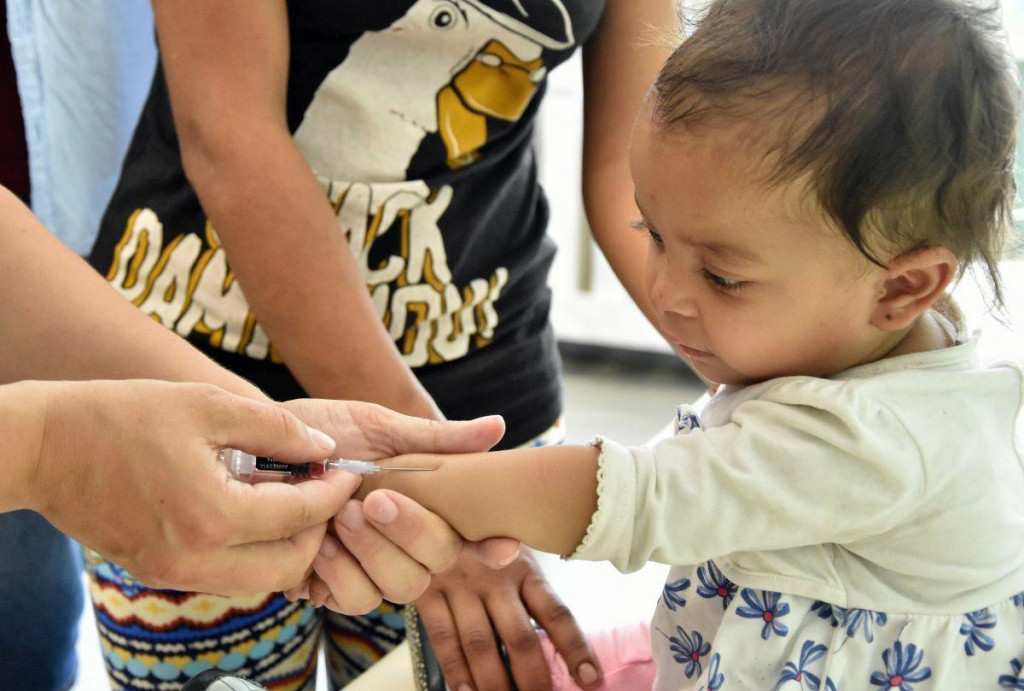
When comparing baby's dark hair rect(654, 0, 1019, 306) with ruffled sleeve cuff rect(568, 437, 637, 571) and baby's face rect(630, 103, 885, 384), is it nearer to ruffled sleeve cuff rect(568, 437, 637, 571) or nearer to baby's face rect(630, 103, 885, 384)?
baby's face rect(630, 103, 885, 384)

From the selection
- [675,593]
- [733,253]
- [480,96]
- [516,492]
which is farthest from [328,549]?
[480,96]

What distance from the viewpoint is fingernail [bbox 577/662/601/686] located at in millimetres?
932

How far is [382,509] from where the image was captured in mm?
804

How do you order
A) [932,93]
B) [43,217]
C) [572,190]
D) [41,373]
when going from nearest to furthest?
[932,93]
[41,373]
[43,217]
[572,190]

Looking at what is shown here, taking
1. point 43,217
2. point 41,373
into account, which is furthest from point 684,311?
point 43,217

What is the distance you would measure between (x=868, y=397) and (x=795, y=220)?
0.42 ft

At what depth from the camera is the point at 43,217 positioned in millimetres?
1344

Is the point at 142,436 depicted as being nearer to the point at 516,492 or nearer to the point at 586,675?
the point at 516,492

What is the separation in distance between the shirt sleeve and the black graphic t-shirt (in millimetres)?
426

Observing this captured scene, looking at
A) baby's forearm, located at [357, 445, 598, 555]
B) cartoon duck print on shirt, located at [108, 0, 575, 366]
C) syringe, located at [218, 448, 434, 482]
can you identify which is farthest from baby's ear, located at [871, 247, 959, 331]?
cartoon duck print on shirt, located at [108, 0, 575, 366]

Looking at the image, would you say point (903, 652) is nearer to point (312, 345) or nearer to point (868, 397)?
point (868, 397)

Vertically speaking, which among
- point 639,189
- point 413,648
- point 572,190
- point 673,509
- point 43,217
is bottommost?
point 572,190

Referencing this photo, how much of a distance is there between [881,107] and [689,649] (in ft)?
1.39

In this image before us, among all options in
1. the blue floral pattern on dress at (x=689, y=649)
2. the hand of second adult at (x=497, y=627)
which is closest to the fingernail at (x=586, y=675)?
the hand of second adult at (x=497, y=627)
